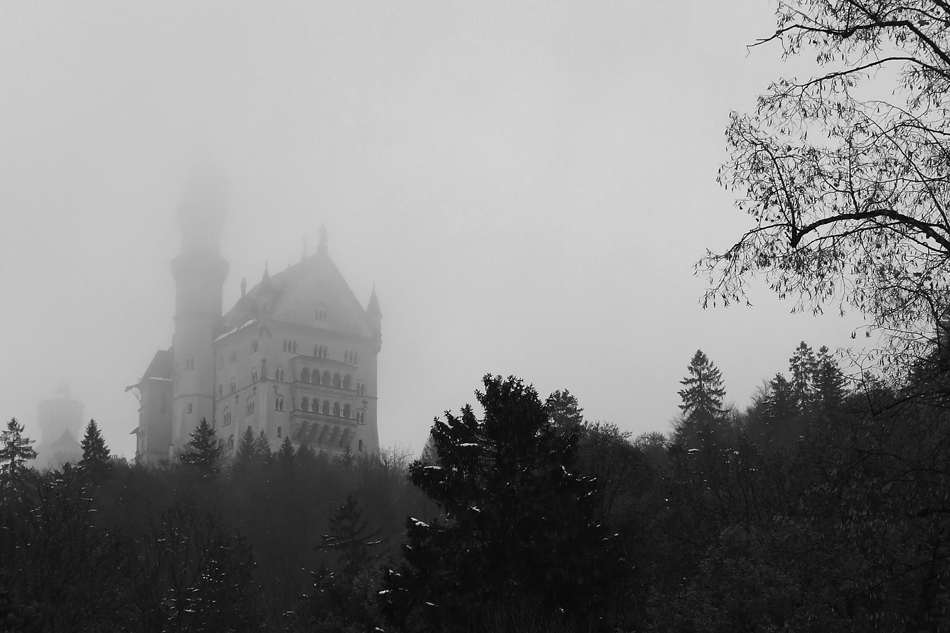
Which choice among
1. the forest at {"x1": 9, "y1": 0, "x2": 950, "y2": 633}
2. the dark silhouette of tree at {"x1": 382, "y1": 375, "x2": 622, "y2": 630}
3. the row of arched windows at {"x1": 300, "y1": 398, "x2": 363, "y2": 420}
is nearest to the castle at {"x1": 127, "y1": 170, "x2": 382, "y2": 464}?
the row of arched windows at {"x1": 300, "y1": 398, "x2": 363, "y2": 420}

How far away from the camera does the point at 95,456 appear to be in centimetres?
10231

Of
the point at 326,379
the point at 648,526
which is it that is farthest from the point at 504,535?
the point at 326,379

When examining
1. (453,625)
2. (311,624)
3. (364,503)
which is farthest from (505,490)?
(364,503)

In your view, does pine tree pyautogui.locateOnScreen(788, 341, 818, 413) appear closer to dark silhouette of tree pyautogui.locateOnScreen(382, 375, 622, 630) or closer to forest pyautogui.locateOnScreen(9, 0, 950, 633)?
forest pyautogui.locateOnScreen(9, 0, 950, 633)

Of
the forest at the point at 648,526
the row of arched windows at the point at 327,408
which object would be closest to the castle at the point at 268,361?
the row of arched windows at the point at 327,408

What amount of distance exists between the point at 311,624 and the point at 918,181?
130ft

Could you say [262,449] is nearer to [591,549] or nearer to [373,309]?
[373,309]

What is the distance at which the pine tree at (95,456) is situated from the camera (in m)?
99.4

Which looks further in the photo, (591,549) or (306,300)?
(306,300)

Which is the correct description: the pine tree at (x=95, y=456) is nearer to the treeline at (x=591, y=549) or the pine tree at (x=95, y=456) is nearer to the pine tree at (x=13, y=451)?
the pine tree at (x=13, y=451)

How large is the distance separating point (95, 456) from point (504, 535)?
76697mm

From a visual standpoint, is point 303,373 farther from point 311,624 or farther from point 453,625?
point 453,625

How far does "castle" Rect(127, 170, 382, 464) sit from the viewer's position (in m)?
124

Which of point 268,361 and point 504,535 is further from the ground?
point 268,361
